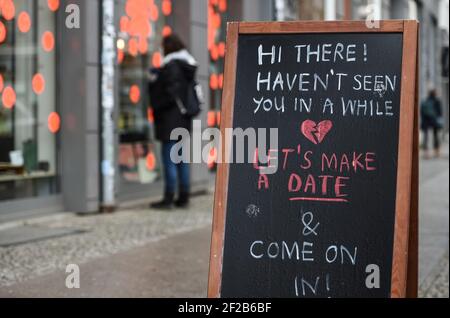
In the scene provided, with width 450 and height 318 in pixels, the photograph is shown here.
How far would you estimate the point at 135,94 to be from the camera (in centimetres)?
1114

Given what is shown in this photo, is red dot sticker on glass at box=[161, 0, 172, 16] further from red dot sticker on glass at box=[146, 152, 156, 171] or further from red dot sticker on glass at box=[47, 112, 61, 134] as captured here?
red dot sticker on glass at box=[47, 112, 61, 134]

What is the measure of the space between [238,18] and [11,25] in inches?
216

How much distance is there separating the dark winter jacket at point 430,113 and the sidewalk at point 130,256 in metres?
11.1

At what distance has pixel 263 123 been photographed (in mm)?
4035

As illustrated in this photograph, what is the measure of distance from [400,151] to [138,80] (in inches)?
303

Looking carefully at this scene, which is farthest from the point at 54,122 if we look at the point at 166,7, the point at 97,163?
the point at 166,7

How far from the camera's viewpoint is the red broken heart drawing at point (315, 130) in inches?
156

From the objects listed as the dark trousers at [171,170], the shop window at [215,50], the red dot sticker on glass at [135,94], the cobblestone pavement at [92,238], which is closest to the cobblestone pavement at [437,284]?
the cobblestone pavement at [92,238]

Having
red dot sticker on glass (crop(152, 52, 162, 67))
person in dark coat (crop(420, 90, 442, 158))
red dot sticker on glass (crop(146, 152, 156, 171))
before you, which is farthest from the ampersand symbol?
person in dark coat (crop(420, 90, 442, 158))

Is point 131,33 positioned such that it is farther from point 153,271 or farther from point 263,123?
point 263,123

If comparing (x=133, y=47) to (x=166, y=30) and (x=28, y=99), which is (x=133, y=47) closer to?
(x=166, y=30)

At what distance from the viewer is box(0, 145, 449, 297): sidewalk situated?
607cm

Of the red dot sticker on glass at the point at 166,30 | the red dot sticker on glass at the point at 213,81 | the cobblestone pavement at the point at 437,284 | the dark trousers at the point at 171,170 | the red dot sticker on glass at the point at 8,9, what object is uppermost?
the red dot sticker on glass at the point at 166,30

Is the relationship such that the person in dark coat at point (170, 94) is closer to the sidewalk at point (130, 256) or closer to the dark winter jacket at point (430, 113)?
the sidewalk at point (130, 256)
